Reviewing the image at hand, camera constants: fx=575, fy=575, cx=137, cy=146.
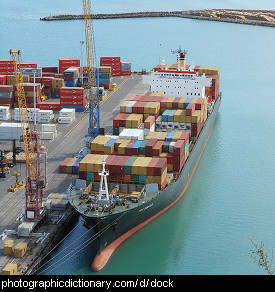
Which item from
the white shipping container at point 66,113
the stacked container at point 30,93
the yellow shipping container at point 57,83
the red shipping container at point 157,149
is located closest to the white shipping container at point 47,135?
the white shipping container at point 66,113

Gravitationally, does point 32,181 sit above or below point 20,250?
above

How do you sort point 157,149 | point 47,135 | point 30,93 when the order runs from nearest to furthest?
point 157,149 → point 47,135 → point 30,93

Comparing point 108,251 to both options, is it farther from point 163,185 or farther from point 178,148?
point 178,148

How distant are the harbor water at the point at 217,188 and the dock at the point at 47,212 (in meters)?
0.95

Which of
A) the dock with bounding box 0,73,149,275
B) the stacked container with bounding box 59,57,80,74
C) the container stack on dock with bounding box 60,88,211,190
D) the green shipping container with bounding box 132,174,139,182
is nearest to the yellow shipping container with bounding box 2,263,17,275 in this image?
the dock with bounding box 0,73,149,275

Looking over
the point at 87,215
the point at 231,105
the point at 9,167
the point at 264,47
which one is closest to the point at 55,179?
the point at 9,167

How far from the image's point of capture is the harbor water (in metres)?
31.5

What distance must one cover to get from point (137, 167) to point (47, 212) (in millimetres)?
5949

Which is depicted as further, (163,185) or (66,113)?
(66,113)

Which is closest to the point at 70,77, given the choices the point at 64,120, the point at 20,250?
the point at 64,120

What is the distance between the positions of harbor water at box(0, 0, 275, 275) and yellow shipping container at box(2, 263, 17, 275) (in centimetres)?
262

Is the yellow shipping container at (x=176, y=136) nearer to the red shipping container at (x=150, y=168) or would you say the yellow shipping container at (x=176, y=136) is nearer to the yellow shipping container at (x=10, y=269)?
the red shipping container at (x=150, y=168)

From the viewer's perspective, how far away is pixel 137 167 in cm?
3356

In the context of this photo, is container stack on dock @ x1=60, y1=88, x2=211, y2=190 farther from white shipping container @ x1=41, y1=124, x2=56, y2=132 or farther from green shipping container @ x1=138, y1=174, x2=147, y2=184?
white shipping container @ x1=41, y1=124, x2=56, y2=132
